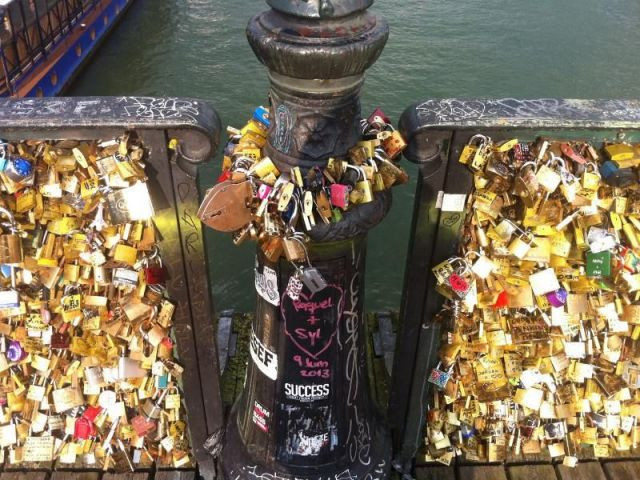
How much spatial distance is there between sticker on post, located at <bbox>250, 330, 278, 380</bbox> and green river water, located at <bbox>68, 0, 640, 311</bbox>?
630cm

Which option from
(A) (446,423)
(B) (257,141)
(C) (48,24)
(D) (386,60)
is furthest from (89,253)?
(C) (48,24)

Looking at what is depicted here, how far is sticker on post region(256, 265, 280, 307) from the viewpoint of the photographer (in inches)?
101

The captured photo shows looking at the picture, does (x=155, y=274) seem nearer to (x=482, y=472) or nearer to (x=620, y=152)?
(x=620, y=152)

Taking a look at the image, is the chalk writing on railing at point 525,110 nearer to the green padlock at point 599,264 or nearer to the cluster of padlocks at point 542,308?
the cluster of padlocks at point 542,308

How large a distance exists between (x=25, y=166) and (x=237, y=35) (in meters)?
11.7

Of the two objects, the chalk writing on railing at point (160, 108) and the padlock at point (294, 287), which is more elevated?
the chalk writing on railing at point (160, 108)

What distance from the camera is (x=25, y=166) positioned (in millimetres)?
2488

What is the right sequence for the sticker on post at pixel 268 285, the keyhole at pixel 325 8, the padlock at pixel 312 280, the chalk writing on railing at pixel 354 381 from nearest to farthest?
the keyhole at pixel 325 8 → the padlock at pixel 312 280 → the sticker on post at pixel 268 285 → the chalk writing on railing at pixel 354 381

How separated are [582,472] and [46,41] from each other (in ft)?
39.0

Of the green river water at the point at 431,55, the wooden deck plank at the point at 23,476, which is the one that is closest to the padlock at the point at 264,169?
the wooden deck plank at the point at 23,476

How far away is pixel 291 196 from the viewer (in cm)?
219

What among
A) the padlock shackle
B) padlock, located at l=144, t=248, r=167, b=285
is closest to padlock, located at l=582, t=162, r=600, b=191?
padlock, located at l=144, t=248, r=167, b=285

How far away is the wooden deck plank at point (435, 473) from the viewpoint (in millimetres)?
3541

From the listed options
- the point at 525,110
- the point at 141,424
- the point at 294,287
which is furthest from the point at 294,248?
the point at 141,424
